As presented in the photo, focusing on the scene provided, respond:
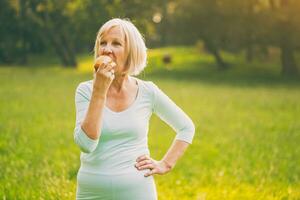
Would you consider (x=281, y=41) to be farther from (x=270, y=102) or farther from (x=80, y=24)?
(x=270, y=102)

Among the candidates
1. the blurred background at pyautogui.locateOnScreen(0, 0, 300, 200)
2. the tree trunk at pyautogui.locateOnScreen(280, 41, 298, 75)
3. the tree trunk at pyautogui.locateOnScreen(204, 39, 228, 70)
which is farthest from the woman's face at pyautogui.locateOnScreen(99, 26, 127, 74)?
the tree trunk at pyautogui.locateOnScreen(204, 39, 228, 70)

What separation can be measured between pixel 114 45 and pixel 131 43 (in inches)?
5.4

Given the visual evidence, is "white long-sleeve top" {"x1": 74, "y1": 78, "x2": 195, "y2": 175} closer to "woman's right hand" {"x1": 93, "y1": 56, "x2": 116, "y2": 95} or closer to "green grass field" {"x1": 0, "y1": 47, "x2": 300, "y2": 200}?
"woman's right hand" {"x1": 93, "y1": 56, "x2": 116, "y2": 95}

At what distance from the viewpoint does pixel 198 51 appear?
7050cm

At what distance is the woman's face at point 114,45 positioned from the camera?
4.23m

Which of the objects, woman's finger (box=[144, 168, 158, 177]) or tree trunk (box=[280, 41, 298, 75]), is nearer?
woman's finger (box=[144, 168, 158, 177])

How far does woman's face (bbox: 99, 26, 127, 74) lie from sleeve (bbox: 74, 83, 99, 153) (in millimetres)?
322

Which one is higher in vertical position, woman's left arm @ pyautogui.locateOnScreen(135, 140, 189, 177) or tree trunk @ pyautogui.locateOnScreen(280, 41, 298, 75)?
woman's left arm @ pyautogui.locateOnScreen(135, 140, 189, 177)

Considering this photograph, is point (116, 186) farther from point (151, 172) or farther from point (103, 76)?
point (103, 76)

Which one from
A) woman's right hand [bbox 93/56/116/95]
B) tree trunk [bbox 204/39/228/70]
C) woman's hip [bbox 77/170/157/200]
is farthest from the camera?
tree trunk [bbox 204/39/228/70]

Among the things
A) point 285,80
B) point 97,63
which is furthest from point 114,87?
point 285,80

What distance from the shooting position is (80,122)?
4098mm

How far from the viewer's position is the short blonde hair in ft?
14.0

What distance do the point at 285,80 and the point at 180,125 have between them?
141 ft
